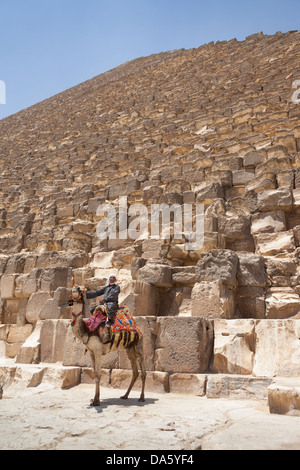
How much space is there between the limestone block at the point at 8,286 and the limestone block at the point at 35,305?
2.84 feet

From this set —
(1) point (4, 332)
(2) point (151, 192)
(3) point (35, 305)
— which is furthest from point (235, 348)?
(1) point (4, 332)

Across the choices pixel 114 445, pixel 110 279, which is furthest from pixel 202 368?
pixel 114 445

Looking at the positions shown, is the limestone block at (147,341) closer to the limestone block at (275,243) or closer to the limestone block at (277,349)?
the limestone block at (277,349)

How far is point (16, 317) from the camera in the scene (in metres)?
7.77

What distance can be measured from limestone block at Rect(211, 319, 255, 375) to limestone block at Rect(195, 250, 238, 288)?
62cm

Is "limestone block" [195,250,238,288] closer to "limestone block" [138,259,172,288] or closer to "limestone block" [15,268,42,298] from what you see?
"limestone block" [138,259,172,288]

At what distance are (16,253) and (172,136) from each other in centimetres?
533

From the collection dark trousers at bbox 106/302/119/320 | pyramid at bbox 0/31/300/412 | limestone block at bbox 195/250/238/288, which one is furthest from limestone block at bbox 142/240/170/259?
dark trousers at bbox 106/302/119/320

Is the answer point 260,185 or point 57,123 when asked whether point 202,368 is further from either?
point 57,123

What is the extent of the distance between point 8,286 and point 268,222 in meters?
5.21

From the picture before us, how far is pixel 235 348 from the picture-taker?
4418mm

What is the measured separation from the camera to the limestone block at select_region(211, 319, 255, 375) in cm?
436

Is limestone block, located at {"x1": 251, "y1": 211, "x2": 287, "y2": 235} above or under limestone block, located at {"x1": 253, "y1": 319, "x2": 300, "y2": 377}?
above

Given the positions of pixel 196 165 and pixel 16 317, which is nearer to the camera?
pixel 16 317
